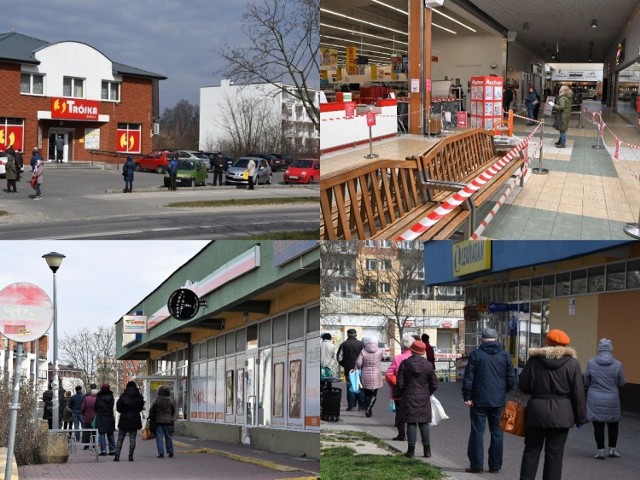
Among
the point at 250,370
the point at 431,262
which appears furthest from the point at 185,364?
the point at 250,370

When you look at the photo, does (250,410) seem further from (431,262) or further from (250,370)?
(431,262)

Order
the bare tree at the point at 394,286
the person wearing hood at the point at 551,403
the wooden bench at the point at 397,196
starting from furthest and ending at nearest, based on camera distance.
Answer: the bare tree at the point at 394,286
the wooden bench at the point at 397,196
the person wearing hood at the point at 551,403

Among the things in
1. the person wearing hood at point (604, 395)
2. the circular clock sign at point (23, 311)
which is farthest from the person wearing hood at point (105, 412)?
the person wearing hood at point (604, 395)

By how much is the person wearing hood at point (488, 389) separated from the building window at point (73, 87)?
9849 millimetres

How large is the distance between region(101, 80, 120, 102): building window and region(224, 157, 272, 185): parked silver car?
2.16 m

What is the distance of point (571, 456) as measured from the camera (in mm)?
7848

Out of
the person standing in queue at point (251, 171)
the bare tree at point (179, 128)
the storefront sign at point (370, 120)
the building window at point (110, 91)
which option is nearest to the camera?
the bare tree at point (179, 128)

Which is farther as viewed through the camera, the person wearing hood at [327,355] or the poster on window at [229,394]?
the poster on window at [229,394]

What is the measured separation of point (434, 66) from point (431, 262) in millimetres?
4541

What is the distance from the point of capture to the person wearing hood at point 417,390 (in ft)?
22.7

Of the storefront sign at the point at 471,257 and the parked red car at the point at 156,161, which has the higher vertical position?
the parked red car at the point at 156,161

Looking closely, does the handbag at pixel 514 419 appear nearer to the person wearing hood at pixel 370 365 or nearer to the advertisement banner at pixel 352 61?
the person wearing hood at pixel 370 365

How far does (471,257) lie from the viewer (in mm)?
17453

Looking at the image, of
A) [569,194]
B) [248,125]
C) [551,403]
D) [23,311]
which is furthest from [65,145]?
[551,403]
